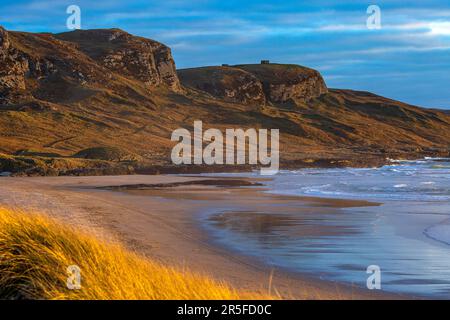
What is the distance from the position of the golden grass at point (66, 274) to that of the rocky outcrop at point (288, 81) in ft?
382

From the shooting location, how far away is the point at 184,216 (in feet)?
66.6

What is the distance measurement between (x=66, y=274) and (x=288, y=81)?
122867mm

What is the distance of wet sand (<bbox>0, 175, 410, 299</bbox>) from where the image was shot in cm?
1062

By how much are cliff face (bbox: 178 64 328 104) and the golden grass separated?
106m

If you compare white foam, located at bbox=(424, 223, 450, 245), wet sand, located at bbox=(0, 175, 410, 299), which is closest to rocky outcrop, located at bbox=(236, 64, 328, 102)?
wet sand, located at bbox=(0, 175, 410, 299)

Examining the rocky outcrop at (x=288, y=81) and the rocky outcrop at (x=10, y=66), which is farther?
the rocky outcrop at (x=288, y=81)

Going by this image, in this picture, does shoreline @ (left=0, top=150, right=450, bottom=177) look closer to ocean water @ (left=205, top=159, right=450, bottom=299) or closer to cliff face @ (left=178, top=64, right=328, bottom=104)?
ocean water @ (left=205, top=159, right=450, bottom=299)

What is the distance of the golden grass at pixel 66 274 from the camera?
6.78 m

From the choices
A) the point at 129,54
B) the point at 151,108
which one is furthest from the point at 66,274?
the point at 129,54

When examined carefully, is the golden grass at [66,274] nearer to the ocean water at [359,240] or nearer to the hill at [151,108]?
the ocean water at [359,240]

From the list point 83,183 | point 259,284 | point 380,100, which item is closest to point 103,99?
point 83,183

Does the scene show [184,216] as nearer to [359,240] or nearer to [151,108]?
[359,240]

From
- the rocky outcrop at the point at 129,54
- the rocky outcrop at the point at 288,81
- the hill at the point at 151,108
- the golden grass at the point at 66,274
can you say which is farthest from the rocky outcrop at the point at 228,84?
the golden grass at the point at 66,274

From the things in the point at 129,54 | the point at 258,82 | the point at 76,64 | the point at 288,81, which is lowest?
the point at 76,64
